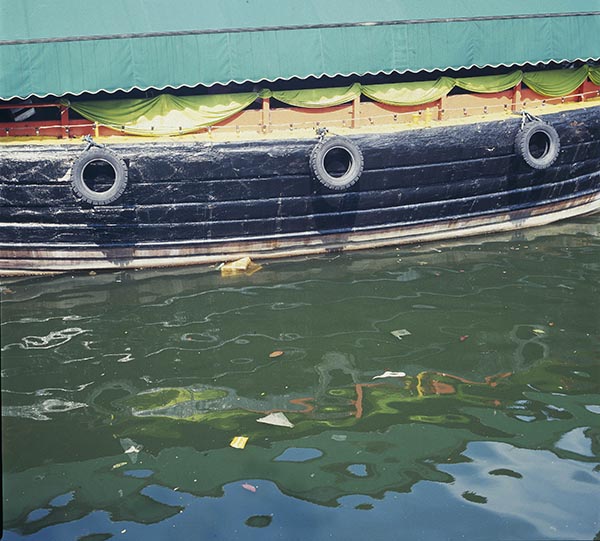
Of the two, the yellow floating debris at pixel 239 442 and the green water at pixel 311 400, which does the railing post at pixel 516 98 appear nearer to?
the green water at pixel 311 400

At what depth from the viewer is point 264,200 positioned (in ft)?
35.8

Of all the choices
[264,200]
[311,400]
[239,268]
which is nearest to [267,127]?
[264,200]

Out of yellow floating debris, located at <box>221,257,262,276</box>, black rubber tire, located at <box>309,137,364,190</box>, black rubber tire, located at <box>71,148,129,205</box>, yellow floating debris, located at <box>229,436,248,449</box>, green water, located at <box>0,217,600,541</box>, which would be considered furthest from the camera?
yellow floating debris, located at <box>221,257,262,276</box>

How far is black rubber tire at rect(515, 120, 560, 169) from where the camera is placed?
11.5 metres

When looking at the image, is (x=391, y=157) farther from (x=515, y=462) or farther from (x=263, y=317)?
(x=515, y=462)

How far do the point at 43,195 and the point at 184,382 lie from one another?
3.83 metres

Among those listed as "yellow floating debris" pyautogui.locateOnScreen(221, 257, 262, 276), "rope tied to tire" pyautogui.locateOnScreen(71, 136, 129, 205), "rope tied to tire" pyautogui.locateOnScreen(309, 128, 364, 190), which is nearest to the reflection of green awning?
"rope tied to tire" pyautogui.locateOnScreen(71, 136, 129, 205)

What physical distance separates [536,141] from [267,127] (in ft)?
12.9

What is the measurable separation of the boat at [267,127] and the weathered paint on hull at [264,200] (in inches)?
0.9

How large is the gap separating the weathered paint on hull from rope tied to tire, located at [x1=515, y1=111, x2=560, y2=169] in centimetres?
16

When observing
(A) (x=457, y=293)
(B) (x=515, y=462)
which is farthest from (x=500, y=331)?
(B) (x=515, y=462)

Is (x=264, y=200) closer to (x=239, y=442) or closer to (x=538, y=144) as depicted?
(x=538, y=144)

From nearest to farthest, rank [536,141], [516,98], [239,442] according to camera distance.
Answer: [239,442]
[536,141]
[516,98]

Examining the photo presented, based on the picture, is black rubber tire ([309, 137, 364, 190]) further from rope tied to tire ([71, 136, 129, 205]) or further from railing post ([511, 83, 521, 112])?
railing post ([511, 83, 521, 112])
